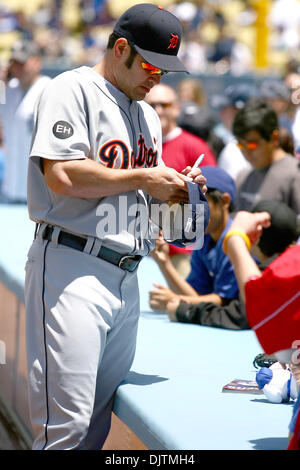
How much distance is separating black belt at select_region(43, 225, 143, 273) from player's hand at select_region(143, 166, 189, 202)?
244 mm

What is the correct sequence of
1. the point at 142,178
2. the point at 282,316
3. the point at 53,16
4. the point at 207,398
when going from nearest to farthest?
the point at 282,316
the point at 142,178
the point at 207,398
the point at 53,16

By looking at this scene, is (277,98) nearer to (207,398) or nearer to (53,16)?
(207,398)

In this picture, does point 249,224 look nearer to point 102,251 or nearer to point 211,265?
point 102,251

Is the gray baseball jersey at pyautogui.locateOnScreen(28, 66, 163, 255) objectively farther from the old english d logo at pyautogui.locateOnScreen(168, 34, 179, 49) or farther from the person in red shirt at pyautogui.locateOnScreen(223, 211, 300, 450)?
the person in red shirt at pyautogui.locateOnScreen(223, 211, 300, 450)

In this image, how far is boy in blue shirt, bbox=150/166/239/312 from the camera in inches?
147

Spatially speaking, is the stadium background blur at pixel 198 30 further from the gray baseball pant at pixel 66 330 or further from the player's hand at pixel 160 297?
the gray baseball pant at pixel 66 330

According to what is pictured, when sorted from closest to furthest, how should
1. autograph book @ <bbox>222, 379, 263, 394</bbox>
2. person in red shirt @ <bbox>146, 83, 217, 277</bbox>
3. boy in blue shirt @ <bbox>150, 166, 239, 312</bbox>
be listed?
1. autograph book @ <bbox>222, 379, 263, 394</bbox>
2. boy in blue shirt @ <bbox>150, 166, 239, 312</bbox>
3. person in red shirt @ <bbox>146, 83, 217, 277</bbox>

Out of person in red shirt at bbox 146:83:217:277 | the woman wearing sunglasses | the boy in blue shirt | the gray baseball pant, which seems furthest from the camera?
person in red shirt at bbox 146:83:217:277

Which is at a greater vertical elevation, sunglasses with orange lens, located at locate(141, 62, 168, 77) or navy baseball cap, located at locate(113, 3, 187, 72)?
navy baseball cap, located at locate(113, 3, 187, 72)

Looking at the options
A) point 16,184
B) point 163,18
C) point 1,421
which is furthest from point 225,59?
point 163,18

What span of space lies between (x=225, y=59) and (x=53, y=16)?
4.58m

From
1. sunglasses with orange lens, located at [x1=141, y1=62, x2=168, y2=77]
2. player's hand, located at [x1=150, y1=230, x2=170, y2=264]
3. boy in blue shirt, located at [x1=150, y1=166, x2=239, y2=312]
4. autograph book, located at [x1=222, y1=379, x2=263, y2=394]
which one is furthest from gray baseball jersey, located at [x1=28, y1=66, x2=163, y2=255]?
player's hand, located at [x1=150, y1=230, x2=170, y2=264]

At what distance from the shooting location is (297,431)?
1934 millimetres

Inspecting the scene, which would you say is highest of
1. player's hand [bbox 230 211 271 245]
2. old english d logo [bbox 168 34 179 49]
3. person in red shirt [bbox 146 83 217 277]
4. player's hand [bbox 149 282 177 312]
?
old english d logo [bbox 168 34 179 49]
